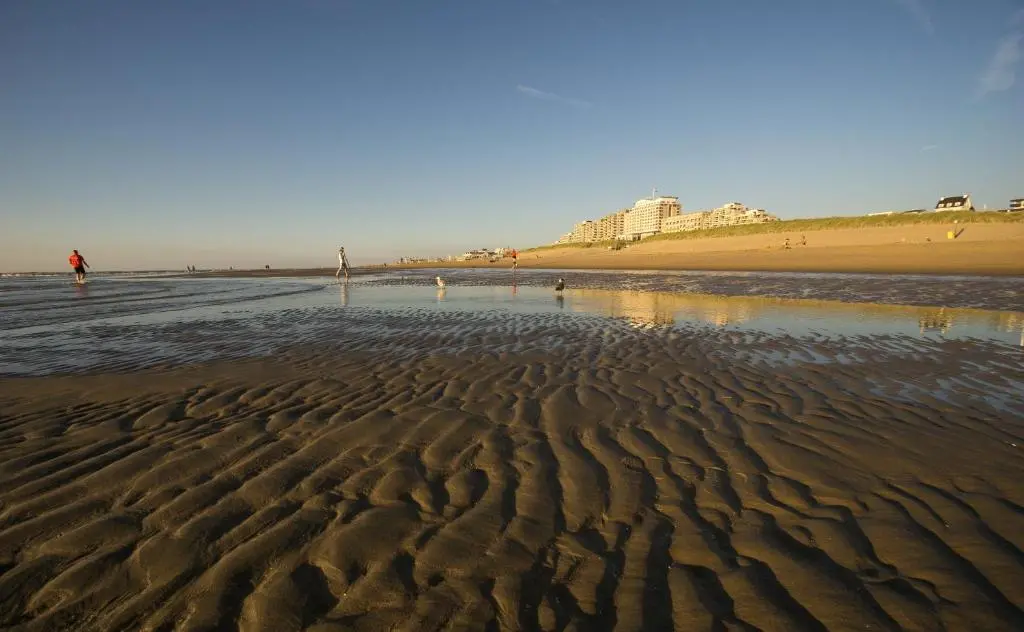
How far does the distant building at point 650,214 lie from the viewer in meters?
162

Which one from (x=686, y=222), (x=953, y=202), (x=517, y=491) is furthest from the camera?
(x=686, y=222)

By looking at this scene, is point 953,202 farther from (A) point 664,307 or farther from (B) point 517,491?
(B) point 517,491

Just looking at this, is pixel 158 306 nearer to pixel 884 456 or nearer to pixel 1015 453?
pixel 884 456

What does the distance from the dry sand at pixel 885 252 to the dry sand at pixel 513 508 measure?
32021 mm

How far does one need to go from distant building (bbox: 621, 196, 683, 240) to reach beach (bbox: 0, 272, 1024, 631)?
15951cm

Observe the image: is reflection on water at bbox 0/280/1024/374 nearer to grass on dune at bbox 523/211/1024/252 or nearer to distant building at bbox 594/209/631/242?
grass on dune at bbox 523/211/1024/252

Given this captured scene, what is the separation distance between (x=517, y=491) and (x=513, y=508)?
0.25 m

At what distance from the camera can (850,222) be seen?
169 feet

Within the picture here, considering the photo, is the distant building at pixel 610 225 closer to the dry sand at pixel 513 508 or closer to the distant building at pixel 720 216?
the distant building at pixel 720 216

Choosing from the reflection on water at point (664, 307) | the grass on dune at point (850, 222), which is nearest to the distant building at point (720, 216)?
the grass on dune at point (850, 222)

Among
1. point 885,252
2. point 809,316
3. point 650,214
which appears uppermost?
point 650,214

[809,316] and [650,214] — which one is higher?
[650,214]

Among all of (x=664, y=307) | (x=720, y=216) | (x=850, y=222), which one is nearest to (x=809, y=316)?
(x=664, y=307)

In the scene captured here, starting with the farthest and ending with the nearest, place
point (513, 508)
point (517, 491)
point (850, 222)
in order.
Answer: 1. point (850, 222)
2. point (517, 491)
3. point (513, 508)
